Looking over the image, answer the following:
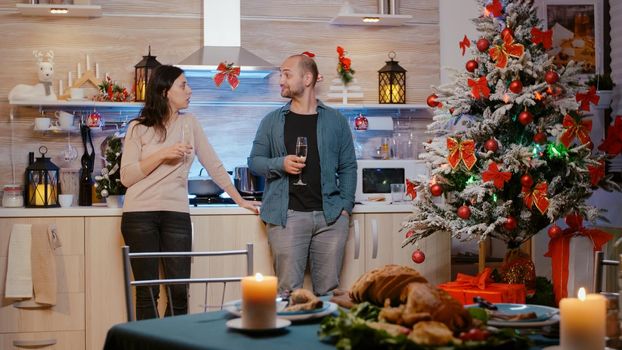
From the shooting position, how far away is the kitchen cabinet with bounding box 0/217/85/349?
469 cm

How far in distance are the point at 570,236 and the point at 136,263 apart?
206cm

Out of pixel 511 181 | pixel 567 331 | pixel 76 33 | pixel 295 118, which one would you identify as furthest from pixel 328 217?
pixel 567 331

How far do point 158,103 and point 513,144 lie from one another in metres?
1.69

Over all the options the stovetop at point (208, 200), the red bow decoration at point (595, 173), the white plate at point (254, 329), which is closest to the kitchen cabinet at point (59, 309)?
the stovetop at point (208, 200)

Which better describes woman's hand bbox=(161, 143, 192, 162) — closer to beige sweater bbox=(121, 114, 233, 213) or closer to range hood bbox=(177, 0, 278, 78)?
beige sweater bbox=(121, 114, 233, 213)

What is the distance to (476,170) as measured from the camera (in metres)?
4.23

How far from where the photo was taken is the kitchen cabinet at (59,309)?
15.4 ft

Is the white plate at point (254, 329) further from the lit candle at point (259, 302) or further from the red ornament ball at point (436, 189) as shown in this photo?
the red ornament ball at point (436, 189)

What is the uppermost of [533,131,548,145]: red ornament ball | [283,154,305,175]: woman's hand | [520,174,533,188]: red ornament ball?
[533,131,548,145]: red ornament ball

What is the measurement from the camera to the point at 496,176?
4047mm

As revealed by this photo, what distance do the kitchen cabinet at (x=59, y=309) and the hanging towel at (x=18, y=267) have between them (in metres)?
0.06

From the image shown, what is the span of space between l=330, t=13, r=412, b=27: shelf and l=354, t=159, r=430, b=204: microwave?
86 cm

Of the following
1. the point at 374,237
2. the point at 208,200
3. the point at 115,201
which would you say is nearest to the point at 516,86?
the point at 374,237

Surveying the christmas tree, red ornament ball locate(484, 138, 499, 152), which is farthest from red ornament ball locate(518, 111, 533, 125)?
red ornament ball locate(484, 138, 499, 152)
